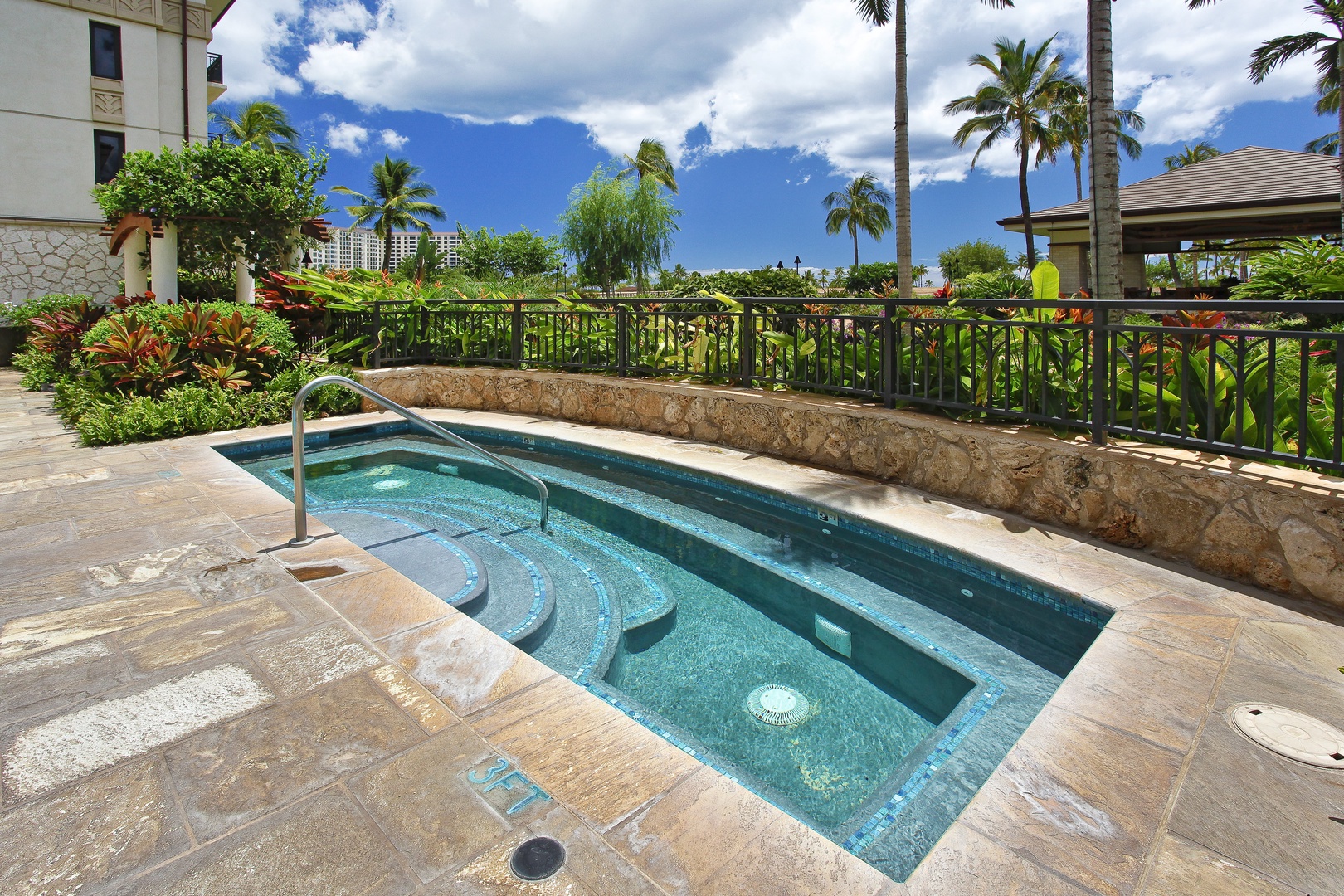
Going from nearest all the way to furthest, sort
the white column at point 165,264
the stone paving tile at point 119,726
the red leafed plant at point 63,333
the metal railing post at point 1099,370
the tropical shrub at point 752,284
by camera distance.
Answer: the stone paving tile at point 119,726
the metal railing post at point 1099,370
the red leafed plant at point 63,333
the white column at point 165,264
the tropical shrub at point 752,284

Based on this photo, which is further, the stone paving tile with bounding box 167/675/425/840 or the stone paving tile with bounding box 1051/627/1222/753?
the stone paving tile with bounding box 1051/627/1222/753

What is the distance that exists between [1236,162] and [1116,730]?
24.7 metres

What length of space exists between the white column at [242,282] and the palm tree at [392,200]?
3349 centimetres

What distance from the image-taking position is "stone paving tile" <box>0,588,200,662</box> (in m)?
2.69

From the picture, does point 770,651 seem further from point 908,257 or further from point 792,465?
point 908,257

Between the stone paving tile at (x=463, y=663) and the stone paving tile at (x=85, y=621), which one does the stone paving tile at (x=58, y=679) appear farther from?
the stone paving tile at (x=463, y=663)

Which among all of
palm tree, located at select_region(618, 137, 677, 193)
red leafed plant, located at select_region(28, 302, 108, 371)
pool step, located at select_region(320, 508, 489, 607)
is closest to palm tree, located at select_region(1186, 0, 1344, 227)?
pool step, located at select_region(320, 508, 489, 607)

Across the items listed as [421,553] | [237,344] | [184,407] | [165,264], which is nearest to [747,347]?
[421,553]

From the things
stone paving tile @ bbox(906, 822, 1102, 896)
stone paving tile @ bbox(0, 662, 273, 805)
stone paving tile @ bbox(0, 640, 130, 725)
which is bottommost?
stone paving tile @ bbox(906, 822, 1102, 896)

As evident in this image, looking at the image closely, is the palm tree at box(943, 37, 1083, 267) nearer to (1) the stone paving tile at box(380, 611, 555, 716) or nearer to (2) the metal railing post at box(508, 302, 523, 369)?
(2) the metal railing post at box(508, 302, 523, 369)

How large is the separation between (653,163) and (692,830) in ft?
158

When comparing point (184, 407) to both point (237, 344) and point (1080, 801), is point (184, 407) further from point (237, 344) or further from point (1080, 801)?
point (1080, 801)

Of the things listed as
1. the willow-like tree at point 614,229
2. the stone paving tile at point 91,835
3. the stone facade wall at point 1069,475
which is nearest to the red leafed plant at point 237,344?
the stone facade wall at point 1069,475

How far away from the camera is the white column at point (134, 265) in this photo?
12797 mm
